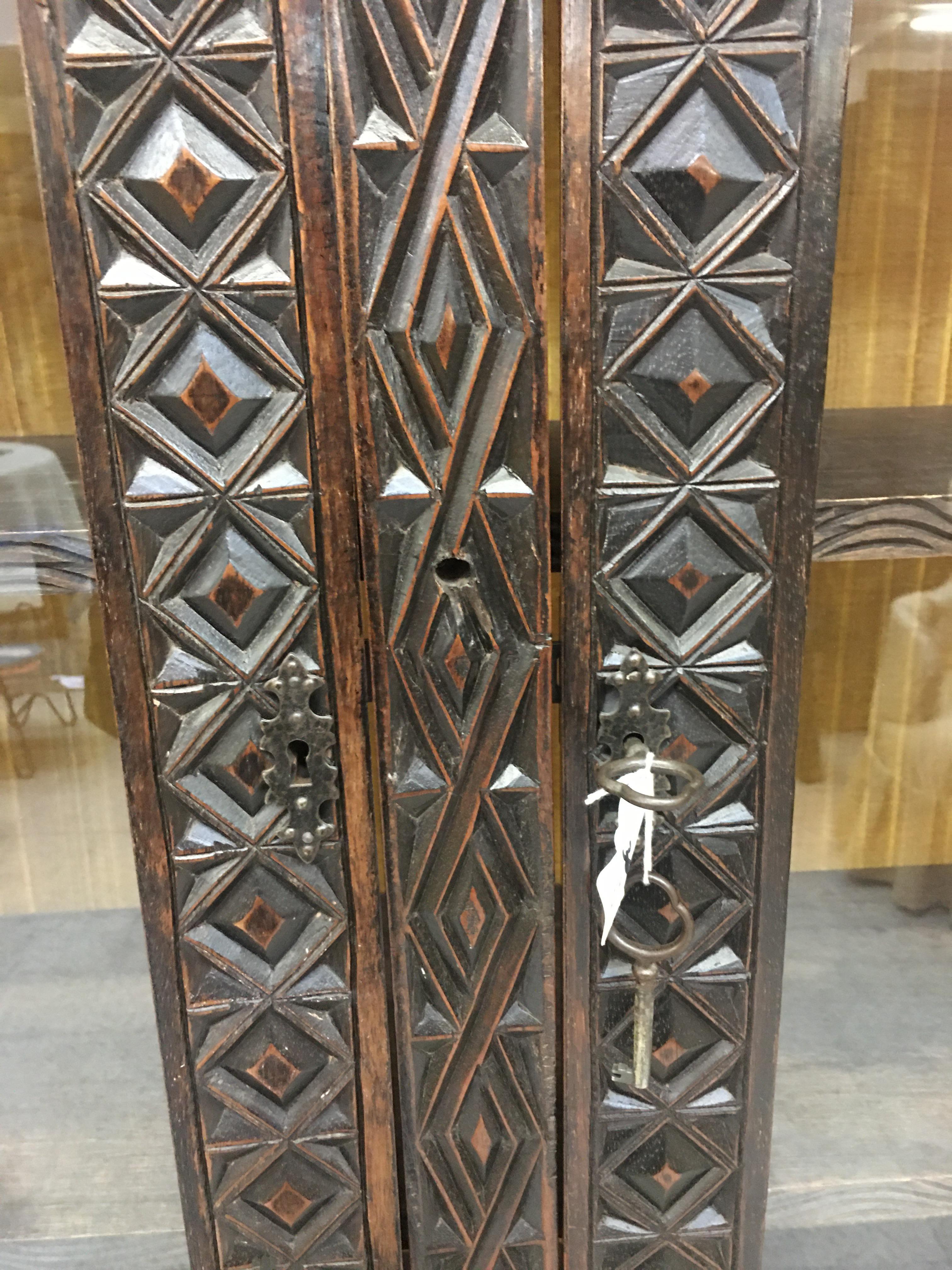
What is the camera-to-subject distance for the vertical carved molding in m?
0.49

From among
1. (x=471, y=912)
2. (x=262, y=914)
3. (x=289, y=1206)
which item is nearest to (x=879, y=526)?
(x=471, y=912)

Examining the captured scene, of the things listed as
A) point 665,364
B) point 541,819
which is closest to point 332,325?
point 665,364

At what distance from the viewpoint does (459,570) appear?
22.0 inches

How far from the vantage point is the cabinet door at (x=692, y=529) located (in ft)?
1.64

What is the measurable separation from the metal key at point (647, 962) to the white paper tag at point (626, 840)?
17mm

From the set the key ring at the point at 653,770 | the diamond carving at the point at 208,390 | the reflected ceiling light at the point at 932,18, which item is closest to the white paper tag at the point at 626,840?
the key ring at the point at 653,770

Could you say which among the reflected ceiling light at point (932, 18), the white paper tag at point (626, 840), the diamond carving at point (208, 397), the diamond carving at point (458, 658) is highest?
the reflected ceiling light at point (932, 18)

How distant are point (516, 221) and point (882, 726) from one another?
452 millimetres

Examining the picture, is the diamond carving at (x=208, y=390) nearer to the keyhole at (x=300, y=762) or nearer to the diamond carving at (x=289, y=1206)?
the keyhole at (x=300, y=762)

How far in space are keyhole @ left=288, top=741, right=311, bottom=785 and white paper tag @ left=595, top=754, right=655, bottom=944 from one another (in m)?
0.20

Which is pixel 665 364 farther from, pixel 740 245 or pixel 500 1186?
pixel 500 1186

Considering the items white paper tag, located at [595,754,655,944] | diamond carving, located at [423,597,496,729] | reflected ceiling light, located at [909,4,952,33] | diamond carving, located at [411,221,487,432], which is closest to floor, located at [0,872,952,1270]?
white paper tag, located at [595,754,655,944]

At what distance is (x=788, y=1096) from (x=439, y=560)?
1.72 feet

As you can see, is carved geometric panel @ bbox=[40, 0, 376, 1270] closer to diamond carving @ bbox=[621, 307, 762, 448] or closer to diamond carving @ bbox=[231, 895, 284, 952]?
diamond carving @ bbox=[231, 895, 284, 952]
